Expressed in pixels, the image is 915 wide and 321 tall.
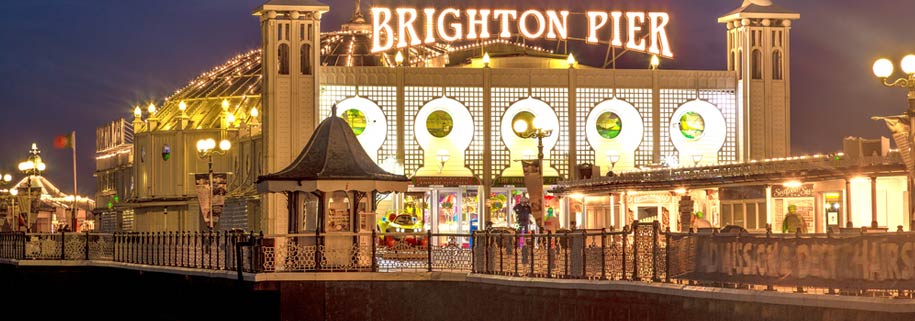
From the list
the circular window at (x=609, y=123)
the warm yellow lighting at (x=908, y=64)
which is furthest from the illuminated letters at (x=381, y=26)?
the warm yellow lighting at (x=908, y=64)

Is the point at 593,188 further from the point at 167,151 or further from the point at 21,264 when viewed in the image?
the point at 167,151

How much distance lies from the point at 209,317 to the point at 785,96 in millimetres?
25813

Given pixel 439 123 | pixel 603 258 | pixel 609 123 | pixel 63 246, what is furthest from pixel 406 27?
pixel 603 258

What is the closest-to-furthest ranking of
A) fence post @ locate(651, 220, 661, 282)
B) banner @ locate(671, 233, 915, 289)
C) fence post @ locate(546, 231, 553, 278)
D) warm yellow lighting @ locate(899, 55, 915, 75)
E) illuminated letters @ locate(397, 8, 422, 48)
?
banner @ locate(671, 233, 915, 289) < warm yellow lighting @ locate(899, 55, 915, 75) < fence post @ locate(651, 220, 661, 282) < fence post @ locate(546, 231, 553, 278) < illuminated letters @ locate(397, 8, 422, 48)

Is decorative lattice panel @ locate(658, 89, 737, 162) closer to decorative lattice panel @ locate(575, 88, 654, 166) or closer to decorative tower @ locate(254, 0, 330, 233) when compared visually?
decorative lattice panel @ locate(575, 88, 654, 166)

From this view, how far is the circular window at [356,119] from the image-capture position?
58.2 meters

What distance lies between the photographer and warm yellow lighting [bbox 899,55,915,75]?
26.2 metres

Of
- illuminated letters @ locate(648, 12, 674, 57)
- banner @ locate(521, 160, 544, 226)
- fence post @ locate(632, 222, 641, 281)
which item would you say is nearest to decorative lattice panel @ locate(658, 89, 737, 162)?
illuminated letters @ locate(648, 12, 674, 57)

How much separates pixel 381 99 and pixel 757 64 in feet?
45.9

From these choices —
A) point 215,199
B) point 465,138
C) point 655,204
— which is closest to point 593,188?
point 655,204

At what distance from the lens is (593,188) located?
52594 millimetres

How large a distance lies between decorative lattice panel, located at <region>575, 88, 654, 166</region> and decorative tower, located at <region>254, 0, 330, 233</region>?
1001 cm

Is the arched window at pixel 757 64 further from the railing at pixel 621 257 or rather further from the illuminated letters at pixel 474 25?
the railing at pixel 621 257

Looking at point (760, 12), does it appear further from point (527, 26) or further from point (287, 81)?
point (287, 81)
